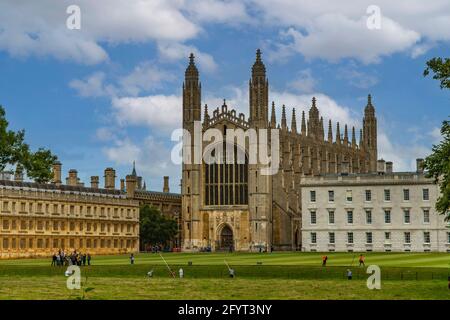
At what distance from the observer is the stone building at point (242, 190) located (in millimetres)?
122688

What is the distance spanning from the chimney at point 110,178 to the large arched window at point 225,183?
12.9 metres

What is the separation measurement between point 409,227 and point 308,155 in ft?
101

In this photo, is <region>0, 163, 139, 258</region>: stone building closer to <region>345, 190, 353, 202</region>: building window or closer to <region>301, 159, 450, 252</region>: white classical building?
<region>301, 159, 450, 252</region>: white classical building

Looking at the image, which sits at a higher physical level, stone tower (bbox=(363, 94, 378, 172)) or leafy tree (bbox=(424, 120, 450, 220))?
stone tower (bbox=(363, 94, 378, 172))

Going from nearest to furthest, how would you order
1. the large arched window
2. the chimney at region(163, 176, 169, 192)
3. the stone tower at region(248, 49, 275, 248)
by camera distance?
the stone tower at region(248, 49, 275, 248), the large arched window, the chimney at region(163, 176, 169, 192)

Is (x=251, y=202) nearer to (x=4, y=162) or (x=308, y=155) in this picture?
(x=308, y=155)

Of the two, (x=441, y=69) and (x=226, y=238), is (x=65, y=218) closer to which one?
(x=226, y=238)

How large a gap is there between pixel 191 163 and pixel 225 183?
5252 millimetres

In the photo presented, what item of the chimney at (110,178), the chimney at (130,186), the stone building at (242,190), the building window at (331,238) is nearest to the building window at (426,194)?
the building window at (331,238)

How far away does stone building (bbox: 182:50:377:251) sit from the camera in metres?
123

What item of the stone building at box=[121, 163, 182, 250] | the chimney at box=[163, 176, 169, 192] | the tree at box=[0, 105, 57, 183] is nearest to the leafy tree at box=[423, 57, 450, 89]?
the tree at box=[0, 105, 57, 183]

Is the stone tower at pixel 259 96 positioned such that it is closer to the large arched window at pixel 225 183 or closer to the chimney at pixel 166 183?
the large arched window at pixel 225 183
